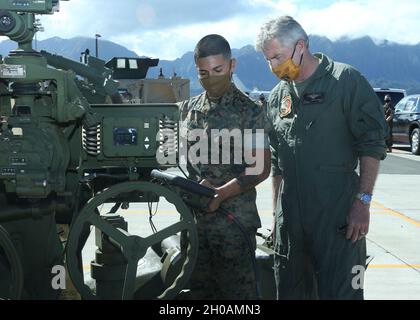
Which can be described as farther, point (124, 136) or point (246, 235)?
point (246, 235)

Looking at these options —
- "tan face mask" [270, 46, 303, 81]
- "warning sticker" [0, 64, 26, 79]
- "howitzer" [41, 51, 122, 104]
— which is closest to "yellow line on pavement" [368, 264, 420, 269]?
"howitzer" [41, 51, 122, 104]

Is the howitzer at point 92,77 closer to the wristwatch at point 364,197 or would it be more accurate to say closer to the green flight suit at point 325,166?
the green flight suit at point 325,166

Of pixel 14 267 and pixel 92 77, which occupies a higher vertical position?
pixel 92 77

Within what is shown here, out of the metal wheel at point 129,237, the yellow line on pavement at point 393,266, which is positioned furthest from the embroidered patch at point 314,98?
the yellow line on pavement at point 393,266

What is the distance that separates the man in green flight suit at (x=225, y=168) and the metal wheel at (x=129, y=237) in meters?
0.19

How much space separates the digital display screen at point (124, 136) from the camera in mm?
2746

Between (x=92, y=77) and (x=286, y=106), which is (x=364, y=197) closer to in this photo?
(x=286, y=106)

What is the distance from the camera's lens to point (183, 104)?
3.11m

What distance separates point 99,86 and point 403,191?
764cm

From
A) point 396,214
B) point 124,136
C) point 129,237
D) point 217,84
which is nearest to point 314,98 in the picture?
point 217,84

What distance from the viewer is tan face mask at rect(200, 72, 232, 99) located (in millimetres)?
2865

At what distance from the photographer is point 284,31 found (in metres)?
2.76

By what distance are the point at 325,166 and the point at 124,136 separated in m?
0.99
